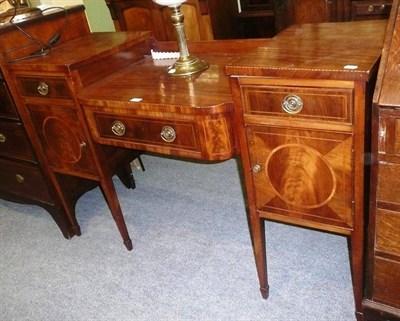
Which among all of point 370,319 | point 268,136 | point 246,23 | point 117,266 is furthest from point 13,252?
point 246,23

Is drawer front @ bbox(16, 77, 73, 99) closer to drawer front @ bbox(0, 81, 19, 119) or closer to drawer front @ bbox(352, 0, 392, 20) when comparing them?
drawer front @ bbox(0, 81, 19, 119)

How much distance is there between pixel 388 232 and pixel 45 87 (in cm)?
129

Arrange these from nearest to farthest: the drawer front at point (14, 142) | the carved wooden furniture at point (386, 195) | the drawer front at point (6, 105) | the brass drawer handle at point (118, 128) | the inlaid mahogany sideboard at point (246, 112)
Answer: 1. the carved wooden furniture at point (386, 195)
2. the inlaid mahogany sideboard at point (246, 112)
3. the brass drawer handle at point (118, 128)
4. the drawer front at point (6, 105)
5. the drawer front at point (14, 142)

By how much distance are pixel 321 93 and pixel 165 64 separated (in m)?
0.82

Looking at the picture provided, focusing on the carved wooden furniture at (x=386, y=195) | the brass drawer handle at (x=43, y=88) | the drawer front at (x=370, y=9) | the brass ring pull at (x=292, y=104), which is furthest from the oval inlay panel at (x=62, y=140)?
the drawer front at (x=370, y=9)

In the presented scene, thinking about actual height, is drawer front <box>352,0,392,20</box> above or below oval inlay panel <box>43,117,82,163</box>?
above

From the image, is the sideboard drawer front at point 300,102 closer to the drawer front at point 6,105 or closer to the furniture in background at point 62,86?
the furniture in background at point 62,86

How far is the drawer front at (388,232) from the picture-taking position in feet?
3.47

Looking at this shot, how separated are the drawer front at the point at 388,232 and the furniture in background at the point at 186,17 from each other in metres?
1.96

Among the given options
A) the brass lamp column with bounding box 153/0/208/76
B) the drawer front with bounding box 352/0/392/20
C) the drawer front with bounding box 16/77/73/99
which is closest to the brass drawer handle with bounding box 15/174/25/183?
the drawer front with bounding box 16/77/73/99

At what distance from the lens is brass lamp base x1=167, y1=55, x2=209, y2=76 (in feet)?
4.92

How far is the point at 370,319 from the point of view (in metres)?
1.26

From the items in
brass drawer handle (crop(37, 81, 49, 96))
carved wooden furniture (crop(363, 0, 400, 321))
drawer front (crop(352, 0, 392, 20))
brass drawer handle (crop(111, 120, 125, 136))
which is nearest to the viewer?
carved wooden furniture (crop(363, 0, 400, 321))

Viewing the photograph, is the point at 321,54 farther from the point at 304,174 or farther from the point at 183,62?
the point at 183,62
